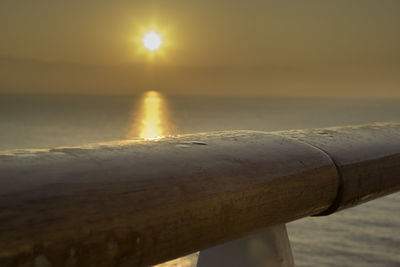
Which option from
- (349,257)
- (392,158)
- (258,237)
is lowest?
(349,257)

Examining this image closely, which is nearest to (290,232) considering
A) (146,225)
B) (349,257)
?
→ (349,257)

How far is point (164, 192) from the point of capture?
16.3 inches

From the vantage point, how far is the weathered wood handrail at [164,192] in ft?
1.07

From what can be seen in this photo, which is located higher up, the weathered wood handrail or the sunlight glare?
the sunlight glare

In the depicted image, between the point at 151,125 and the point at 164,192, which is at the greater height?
the point at 151,125

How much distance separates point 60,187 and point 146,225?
8cm

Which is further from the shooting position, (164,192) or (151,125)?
(151,125)

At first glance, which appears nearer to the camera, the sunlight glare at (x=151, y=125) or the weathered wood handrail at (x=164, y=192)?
the weathered wood handrail at (x=164, y=192)

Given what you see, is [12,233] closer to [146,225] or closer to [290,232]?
[146,225]

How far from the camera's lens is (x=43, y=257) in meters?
0.31

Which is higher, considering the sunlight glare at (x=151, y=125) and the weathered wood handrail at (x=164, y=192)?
the sunlight glare at (x=151, y=125)

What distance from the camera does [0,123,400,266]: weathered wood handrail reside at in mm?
326

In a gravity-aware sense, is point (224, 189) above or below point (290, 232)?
above

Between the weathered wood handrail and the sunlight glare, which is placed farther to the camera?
the sunlight glare
